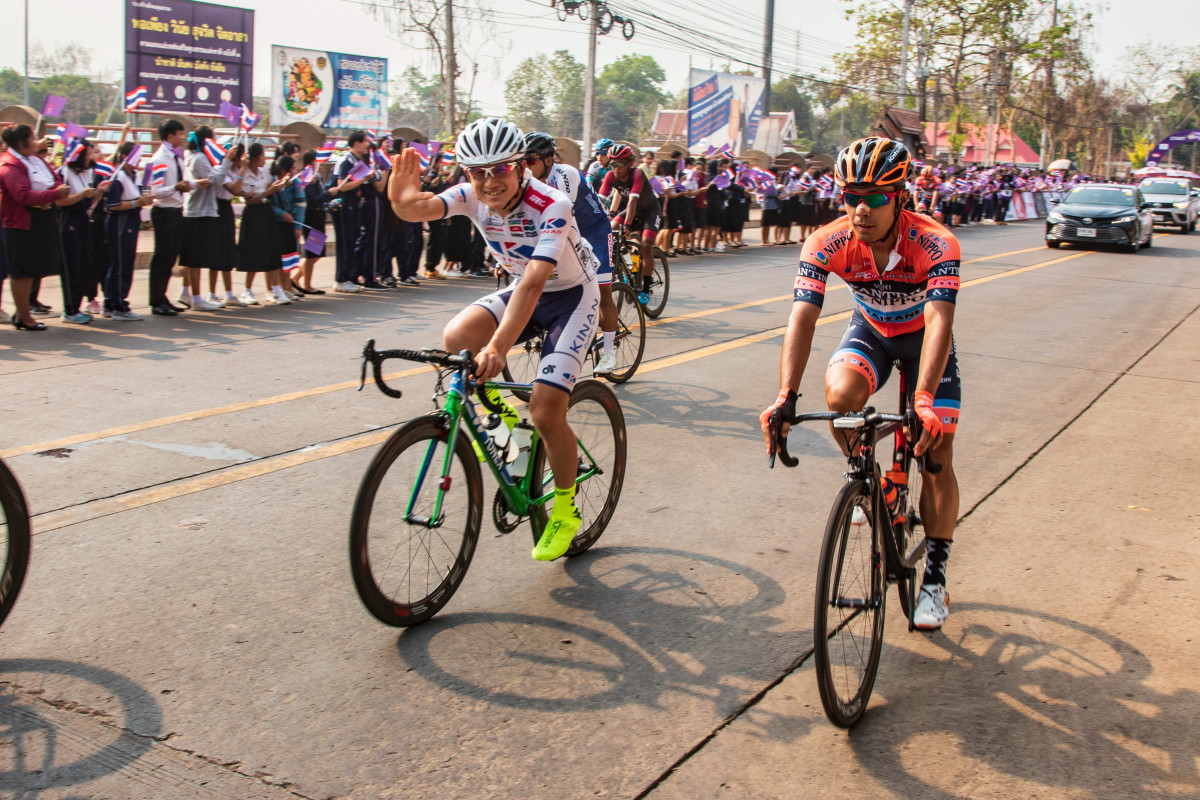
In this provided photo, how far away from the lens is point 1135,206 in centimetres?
2725

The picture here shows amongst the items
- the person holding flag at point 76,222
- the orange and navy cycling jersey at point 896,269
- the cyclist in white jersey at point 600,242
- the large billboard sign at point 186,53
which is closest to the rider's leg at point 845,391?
the orange and navy cycling jersey at point 896,269

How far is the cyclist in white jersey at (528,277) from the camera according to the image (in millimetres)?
4551

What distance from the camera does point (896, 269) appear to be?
432 centimetres

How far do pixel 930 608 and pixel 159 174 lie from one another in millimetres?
10229

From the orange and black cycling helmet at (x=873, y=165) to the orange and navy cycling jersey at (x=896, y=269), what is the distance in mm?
253

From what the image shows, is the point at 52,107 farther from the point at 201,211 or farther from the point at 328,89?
the point at 328,89

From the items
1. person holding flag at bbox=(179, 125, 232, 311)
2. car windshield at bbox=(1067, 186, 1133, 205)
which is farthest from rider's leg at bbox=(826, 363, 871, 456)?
car windshield at bbox=(1067, 186, 1133, 205)

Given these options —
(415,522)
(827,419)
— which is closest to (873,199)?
(827,419)

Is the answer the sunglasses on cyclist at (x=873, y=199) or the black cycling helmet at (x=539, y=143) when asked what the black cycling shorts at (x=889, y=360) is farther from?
the black cycling helmet at (x=539, y=143)

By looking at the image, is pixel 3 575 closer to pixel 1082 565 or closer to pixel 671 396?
pixel 1082 565

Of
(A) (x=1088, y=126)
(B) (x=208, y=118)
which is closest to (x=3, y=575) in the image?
(B) (x=208, y=118)

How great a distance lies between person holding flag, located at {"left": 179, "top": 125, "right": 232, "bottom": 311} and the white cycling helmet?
879 cm

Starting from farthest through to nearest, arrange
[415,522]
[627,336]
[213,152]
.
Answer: [213,152] < [627,336] < [415,522]

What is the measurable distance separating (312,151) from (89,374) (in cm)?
617
